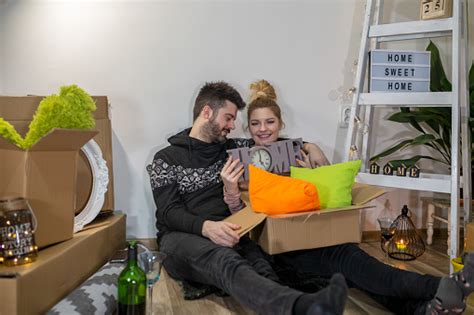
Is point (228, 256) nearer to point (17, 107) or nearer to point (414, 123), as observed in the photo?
point (17, 107)

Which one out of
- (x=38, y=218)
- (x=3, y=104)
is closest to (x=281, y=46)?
(x=3, y=104)

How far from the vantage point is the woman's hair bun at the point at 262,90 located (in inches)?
85.3

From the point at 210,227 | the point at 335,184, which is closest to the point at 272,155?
the point at 335,184

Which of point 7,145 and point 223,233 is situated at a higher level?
point 7,145

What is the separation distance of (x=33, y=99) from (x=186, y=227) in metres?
0.82

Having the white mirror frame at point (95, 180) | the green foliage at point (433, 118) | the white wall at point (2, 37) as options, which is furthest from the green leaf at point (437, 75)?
the white wall at point (2, 37)

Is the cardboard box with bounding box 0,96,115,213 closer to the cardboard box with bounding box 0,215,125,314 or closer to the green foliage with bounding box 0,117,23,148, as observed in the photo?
the cardboard box with bounding box 0,215,125,314

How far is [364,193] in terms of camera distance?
5.82 feet

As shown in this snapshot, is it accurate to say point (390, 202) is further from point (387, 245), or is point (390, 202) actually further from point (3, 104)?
point (3, 104)

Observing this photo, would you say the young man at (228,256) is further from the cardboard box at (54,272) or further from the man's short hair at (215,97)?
the cardboard box at (54,272)

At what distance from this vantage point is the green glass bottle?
1292 millimetres

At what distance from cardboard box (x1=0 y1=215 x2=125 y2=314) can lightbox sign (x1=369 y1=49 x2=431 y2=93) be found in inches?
53.5

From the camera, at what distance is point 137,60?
2199 millimetres

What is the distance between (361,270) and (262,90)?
1.01 metres
